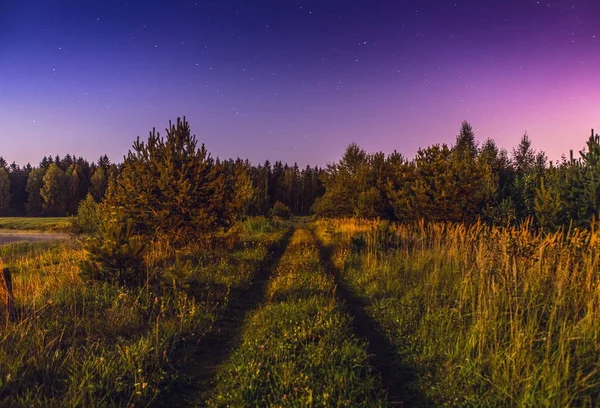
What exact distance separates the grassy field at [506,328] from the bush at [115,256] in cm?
543

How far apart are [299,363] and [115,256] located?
5277mm

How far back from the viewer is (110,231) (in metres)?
7.81

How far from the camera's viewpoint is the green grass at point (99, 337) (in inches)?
156

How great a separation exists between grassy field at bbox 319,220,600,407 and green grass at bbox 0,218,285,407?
11.0ft

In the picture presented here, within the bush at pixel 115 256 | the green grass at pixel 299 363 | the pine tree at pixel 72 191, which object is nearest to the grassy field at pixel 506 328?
the green grass at pixel 299 363

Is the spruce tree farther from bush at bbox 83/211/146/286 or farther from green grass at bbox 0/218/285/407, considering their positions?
bush at bbox 83/211/146/286

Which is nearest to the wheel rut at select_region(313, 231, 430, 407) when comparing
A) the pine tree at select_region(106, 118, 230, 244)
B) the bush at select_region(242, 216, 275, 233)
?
the pine tree at select_region(106, 118, 230, 244)

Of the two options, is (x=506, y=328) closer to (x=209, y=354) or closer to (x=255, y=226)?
(x=209, y=354)

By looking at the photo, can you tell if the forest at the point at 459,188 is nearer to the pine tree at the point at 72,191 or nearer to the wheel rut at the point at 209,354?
the wheel rut at the point at 209,354

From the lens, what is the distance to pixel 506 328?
4938mm

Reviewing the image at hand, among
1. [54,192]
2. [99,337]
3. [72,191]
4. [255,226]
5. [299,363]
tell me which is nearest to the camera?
[299,363]

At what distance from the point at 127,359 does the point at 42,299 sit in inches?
125

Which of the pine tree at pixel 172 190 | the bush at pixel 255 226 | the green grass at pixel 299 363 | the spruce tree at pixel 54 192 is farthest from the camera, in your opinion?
the spruce tree at pixel 54 192

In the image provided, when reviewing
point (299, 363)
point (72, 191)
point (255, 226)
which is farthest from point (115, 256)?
point (72, 191)
